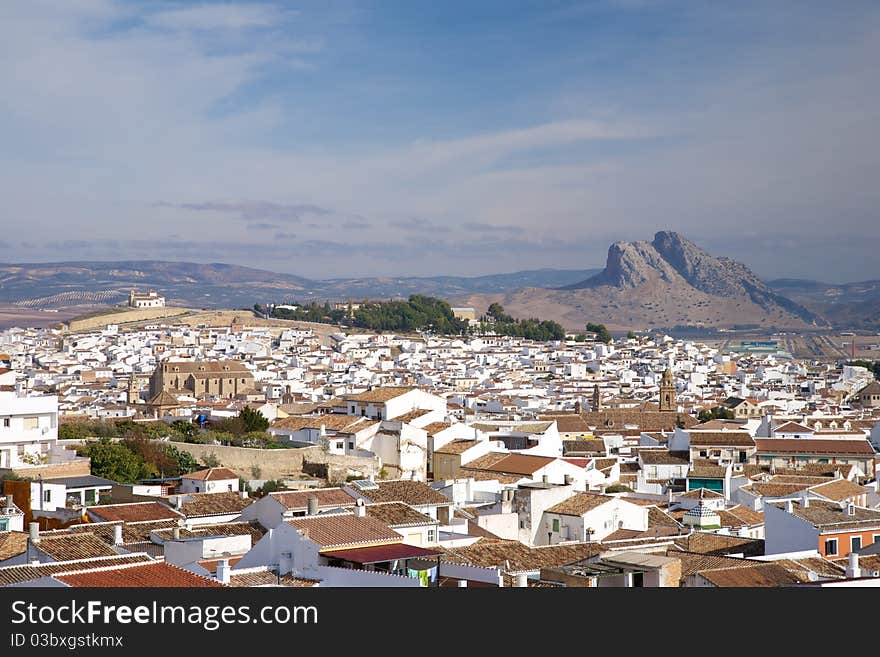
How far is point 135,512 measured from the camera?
12453mm

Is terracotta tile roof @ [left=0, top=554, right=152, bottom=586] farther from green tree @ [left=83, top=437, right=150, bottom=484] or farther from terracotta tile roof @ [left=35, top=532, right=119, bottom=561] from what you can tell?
green tree @ [left=83, top=437, right=150, bottom=484]

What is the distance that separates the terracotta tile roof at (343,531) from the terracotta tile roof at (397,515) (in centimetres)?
113

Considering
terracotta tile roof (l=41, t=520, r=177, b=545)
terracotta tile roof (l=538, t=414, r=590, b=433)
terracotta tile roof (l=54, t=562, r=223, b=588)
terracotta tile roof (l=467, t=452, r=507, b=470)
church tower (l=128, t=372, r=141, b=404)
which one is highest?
terracotta tile roof (l=54, t=562, r=223, b=588)

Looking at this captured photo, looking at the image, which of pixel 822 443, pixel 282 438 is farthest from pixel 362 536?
pixel 822 443

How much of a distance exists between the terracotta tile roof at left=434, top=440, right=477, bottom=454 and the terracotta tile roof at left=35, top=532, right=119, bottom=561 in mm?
9338

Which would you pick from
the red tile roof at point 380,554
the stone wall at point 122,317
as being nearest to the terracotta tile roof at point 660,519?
the red tile roof at point 380,554

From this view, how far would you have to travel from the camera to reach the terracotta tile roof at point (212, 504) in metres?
12.9

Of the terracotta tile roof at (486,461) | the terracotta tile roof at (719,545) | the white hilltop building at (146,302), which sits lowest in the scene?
the terracotta tile roof at (486,461)

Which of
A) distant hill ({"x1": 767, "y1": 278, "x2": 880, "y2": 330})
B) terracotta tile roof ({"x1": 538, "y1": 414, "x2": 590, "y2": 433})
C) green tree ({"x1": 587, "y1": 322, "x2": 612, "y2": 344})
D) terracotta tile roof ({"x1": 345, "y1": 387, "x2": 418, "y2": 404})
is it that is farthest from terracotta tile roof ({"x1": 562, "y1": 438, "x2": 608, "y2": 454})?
distant hill ({"x1": 767, "y1": 278, "x2": 880, "y2": 330})

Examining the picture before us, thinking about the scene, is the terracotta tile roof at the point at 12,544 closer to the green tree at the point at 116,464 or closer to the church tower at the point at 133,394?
the green tree at the point at 116,464

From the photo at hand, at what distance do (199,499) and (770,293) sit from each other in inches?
5187

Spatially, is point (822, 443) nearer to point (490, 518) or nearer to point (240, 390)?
point (490, 518)

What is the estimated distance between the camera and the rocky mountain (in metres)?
131

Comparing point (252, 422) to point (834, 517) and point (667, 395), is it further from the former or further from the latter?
point (667, 395)
